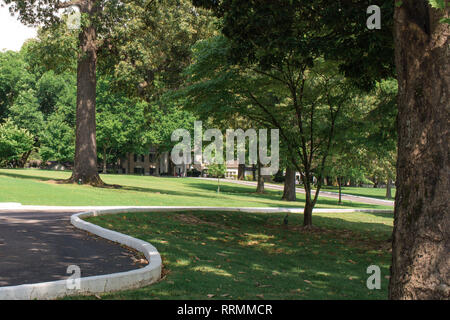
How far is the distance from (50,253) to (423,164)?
690 centimetres

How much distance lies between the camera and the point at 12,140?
5434 cm

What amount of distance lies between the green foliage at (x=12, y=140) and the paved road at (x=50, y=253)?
153 ft

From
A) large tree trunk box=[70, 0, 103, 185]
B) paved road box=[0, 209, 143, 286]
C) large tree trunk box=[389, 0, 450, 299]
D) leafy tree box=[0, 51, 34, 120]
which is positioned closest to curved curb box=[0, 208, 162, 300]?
paved road box=[0, 209, 143, 286]

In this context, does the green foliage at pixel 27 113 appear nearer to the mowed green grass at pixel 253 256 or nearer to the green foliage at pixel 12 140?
the green foliage at pixel 12 140

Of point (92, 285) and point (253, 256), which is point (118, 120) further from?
point (92, 285)

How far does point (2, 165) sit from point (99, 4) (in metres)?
45.5

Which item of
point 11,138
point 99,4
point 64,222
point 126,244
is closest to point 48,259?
point 126,244

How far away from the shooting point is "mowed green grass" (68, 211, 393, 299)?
6688 millimetres

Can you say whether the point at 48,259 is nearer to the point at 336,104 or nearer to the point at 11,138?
the point at 336,104

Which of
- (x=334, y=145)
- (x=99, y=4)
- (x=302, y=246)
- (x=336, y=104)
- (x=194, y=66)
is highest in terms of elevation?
(x=99, y=4)

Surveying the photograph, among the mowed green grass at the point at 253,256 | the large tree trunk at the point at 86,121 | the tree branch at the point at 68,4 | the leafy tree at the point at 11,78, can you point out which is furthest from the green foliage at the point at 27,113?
the mowed green grass at the point at 253,256

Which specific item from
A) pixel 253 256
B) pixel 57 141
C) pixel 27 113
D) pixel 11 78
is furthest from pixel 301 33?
pixel 11 78

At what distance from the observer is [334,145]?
17.0 meters

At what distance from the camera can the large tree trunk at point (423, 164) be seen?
5094mm
